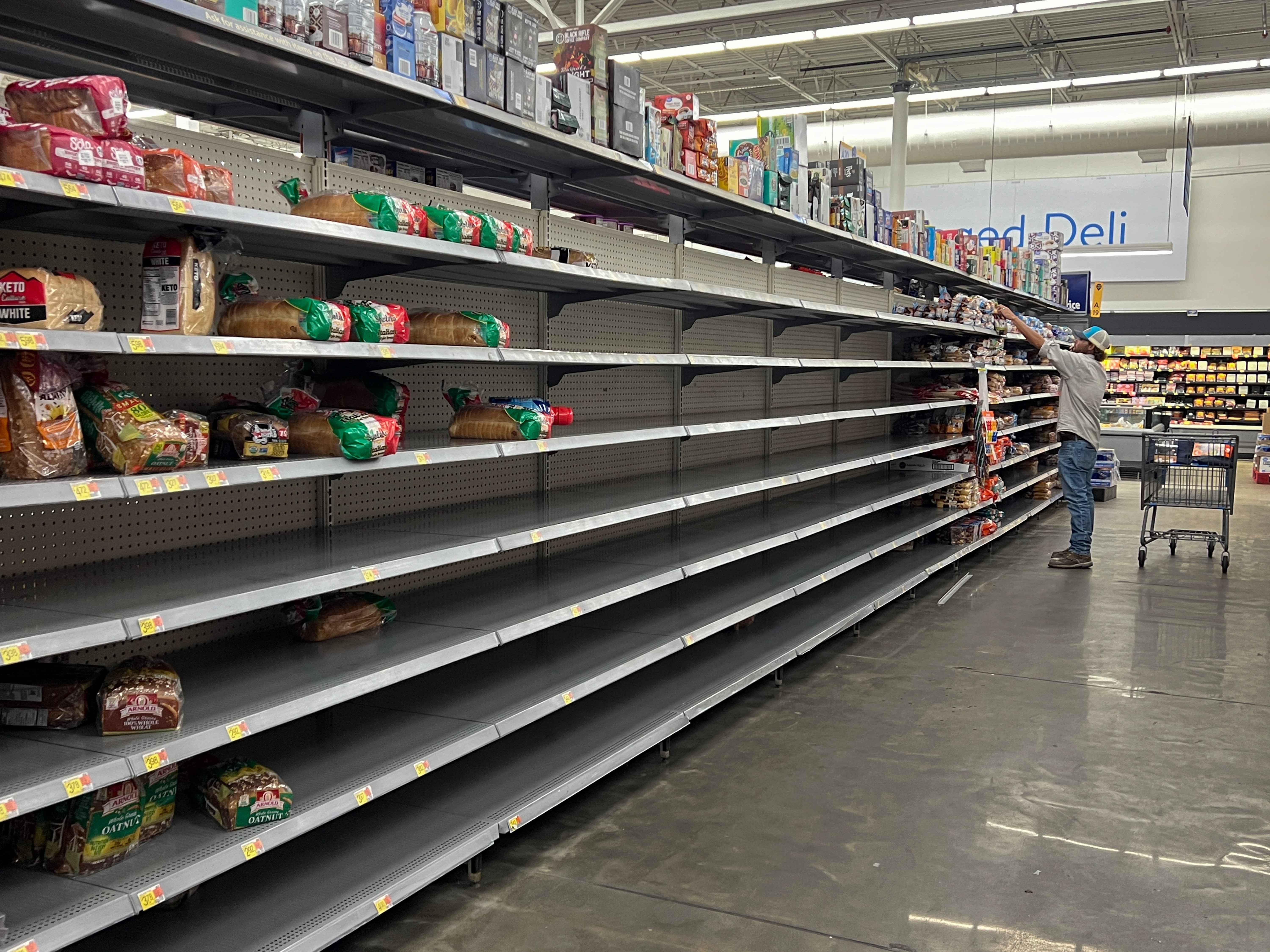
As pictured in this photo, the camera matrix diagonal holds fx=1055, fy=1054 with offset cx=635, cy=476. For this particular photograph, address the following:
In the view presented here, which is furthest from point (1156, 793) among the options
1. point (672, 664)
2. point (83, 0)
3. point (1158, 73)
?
point (1158, 73)

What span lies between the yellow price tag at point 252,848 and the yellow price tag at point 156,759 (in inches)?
11.8

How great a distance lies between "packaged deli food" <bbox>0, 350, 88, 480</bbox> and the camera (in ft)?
6.63

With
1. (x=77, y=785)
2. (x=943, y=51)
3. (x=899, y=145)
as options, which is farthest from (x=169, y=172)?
(x=943, y=51)

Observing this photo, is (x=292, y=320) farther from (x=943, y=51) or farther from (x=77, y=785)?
(x=943, y=51)

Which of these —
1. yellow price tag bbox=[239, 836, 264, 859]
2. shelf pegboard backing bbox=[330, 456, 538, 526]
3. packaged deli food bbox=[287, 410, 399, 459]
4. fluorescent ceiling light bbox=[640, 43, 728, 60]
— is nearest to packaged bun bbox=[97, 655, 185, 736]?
yellow price tag bbox=[239, 836, 264, 859]

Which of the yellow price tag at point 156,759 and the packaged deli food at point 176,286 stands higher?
the packaged deli food at point 176,286

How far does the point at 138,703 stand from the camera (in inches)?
87.1

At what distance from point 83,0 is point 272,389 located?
3.43 ft

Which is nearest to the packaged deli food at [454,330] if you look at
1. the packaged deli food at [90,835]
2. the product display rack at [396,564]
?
the product display rack at [396,564]

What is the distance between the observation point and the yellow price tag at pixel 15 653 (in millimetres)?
1849

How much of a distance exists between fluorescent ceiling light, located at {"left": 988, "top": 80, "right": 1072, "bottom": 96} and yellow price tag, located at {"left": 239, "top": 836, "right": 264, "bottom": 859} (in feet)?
42.9

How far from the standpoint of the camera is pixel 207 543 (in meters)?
3.00

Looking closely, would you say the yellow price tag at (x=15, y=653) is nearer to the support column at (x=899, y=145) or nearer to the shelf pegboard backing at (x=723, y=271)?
the shelf pegboard backing at (x=723, y=271)

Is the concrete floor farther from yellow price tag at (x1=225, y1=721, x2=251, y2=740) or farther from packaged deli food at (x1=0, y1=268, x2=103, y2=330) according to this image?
packaged deli food at (x1=0, y1=268, x2=103, y2=330)
